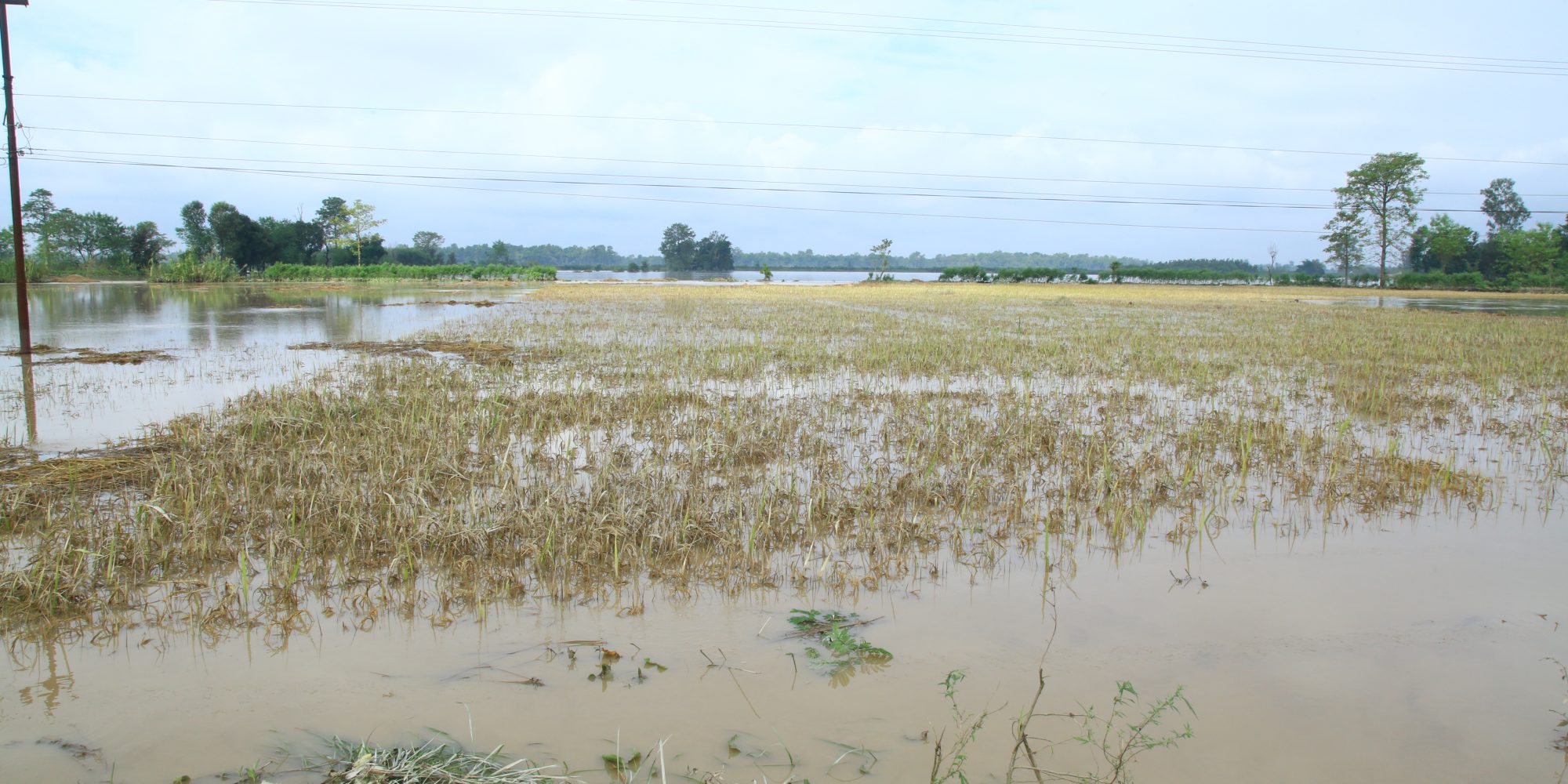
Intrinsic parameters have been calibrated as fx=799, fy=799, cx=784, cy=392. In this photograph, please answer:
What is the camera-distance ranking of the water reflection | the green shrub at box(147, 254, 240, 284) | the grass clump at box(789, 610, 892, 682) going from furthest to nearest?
the water reflection
the green shrub at box(147, 254, 240, 284)
the grass clump at box(789, 610, 892, 682)

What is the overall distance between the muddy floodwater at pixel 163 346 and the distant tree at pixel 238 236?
27487mm

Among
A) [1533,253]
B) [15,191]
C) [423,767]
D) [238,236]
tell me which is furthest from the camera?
[238,236]

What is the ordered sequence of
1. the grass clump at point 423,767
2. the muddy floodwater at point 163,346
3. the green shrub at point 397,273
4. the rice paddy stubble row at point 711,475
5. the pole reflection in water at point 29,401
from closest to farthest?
the grass clump at point 423,767 → the rice paddy stubble row at point 711,475 → the pole reflection in water at point 29,401 → the muddy floodwater at point 163,346 → the green shrub at point 397,273

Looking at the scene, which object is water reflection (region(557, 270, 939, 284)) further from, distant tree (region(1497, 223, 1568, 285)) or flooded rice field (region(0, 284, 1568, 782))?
flooded rice field (region(0, 284, 1568, 782))

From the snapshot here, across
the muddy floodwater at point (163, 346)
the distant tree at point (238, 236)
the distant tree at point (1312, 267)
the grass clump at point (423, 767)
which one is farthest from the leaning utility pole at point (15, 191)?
the distant tree at point (1312, 267)

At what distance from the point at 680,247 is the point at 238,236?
61.7 meters

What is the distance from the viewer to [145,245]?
2452 inches

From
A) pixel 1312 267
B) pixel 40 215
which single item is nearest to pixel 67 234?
pixel 40 215

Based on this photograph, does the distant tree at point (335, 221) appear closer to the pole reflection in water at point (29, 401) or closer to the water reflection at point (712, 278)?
the water reflection at point (712, 278)

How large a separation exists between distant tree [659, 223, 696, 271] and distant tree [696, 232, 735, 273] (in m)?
0.99

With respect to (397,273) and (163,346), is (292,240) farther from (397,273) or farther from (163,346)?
(163,346)

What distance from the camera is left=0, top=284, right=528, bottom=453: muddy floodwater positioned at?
340 inches

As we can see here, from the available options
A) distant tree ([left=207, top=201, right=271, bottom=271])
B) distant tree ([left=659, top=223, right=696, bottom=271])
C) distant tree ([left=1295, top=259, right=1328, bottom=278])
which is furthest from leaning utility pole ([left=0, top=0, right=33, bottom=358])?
distant tree ([left=1295, top=259, right=1328, bottom=278])

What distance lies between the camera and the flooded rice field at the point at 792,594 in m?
2.90
